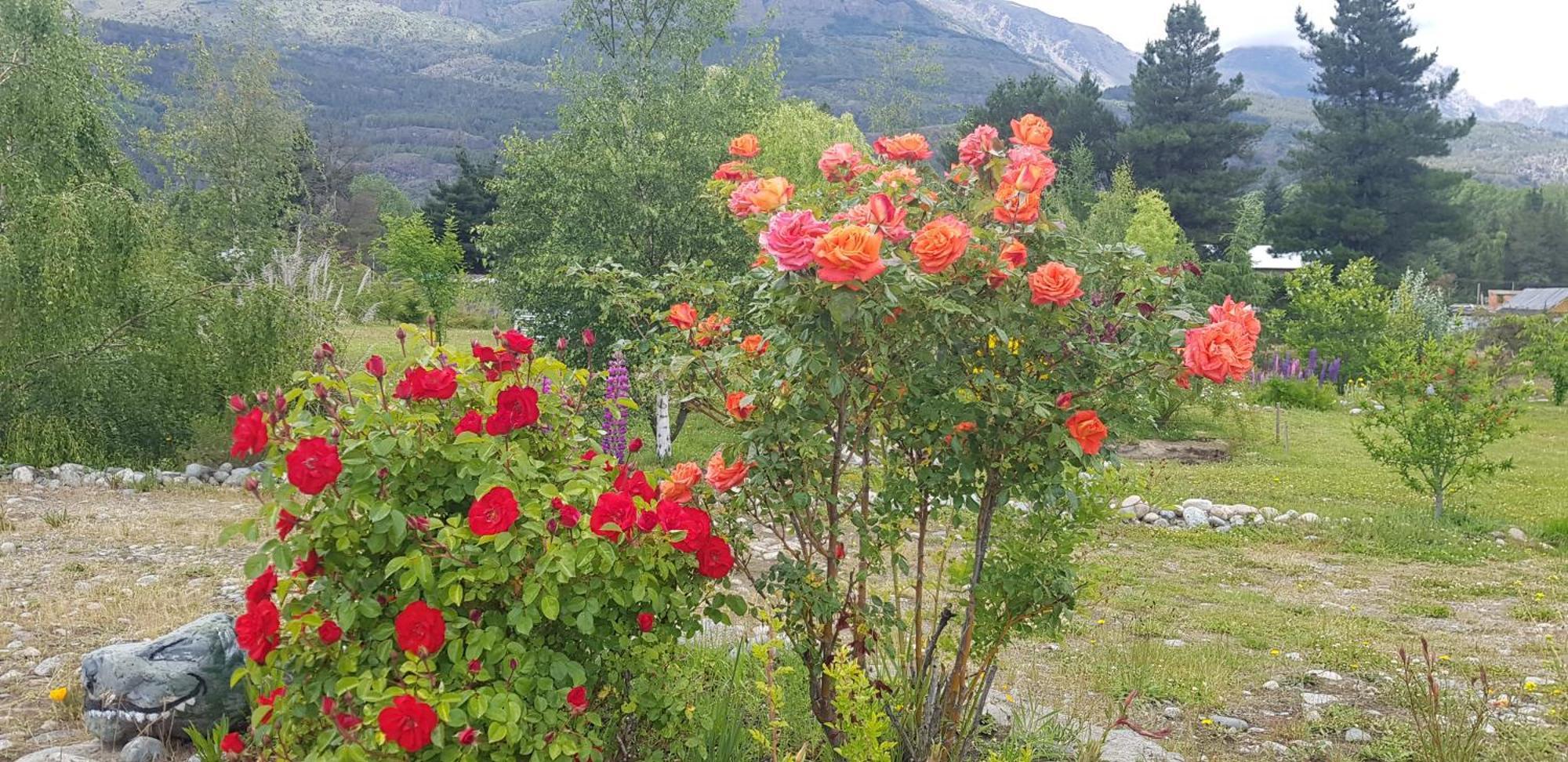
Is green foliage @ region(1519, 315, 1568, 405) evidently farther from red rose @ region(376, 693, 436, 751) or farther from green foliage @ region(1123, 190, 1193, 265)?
red rose @ region(376, 693, 436, 751)

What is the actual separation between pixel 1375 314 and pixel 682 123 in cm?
1408

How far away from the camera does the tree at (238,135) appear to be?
23.1 metres

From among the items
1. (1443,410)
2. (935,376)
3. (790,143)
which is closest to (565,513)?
(935,376)

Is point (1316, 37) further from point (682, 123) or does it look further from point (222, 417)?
point (222, 417)

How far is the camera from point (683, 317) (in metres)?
3.00

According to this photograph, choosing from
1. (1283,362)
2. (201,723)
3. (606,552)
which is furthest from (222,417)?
(1283,362)

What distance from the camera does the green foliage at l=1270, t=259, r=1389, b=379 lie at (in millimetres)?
18500

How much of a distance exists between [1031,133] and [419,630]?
77.8 inches

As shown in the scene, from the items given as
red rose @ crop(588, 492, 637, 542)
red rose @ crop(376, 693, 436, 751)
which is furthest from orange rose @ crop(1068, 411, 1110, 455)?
red rose @ crop(376, 693, 436, 751)

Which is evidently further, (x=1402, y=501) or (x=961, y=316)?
(x=1402, y=501)

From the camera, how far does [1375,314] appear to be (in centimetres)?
1847

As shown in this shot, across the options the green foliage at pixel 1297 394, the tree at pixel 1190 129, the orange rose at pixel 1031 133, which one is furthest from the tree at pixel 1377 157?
the orange rose at pixel 1031 133

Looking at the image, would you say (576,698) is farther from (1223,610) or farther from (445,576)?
(1223,610)

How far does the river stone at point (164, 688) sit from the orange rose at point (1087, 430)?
8.67 feet
